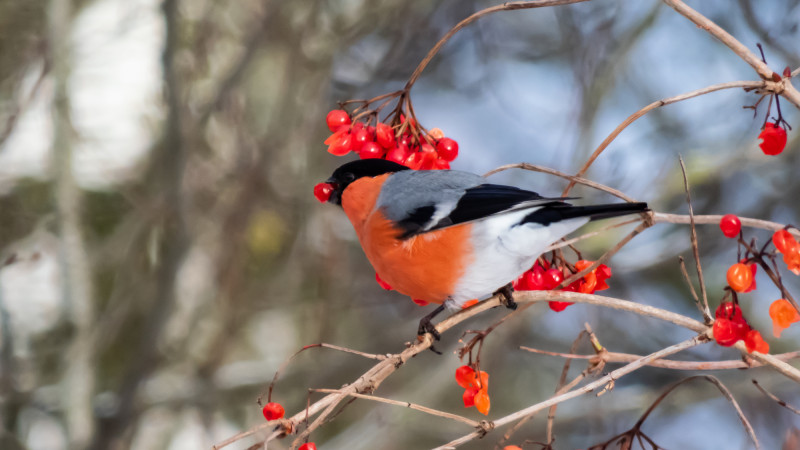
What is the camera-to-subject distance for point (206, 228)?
3.76 m

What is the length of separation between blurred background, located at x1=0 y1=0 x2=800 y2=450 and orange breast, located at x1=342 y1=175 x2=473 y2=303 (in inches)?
56.5

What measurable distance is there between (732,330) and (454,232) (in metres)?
0.63

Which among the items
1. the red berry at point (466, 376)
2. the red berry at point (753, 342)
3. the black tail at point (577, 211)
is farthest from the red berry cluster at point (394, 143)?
the red berry at point (753, 342)

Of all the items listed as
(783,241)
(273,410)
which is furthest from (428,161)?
(783,241)

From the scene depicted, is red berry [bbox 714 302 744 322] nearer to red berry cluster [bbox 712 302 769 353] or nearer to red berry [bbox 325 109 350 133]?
red berry cluster [bbox 712 302 769 353]

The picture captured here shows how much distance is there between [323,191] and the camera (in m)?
1.91

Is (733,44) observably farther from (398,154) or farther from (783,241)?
(398,154)

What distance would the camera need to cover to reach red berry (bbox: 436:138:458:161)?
1627mm

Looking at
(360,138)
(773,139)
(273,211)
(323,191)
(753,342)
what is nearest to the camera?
(753,342)

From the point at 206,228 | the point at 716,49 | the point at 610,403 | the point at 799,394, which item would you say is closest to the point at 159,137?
the point at 206,228

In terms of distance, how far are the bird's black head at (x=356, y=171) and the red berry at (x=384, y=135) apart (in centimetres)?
15

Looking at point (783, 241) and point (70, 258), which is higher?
point (783, 241)

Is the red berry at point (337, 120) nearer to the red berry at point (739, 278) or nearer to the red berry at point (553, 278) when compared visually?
the red berry at point (553, 278)

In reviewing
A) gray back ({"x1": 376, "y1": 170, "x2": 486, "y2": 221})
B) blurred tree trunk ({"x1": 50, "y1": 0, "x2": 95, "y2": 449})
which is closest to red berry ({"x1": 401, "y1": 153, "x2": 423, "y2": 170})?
gray back ({"x1": 376, "y1": 170, "x2": 486, "y2": 221})
